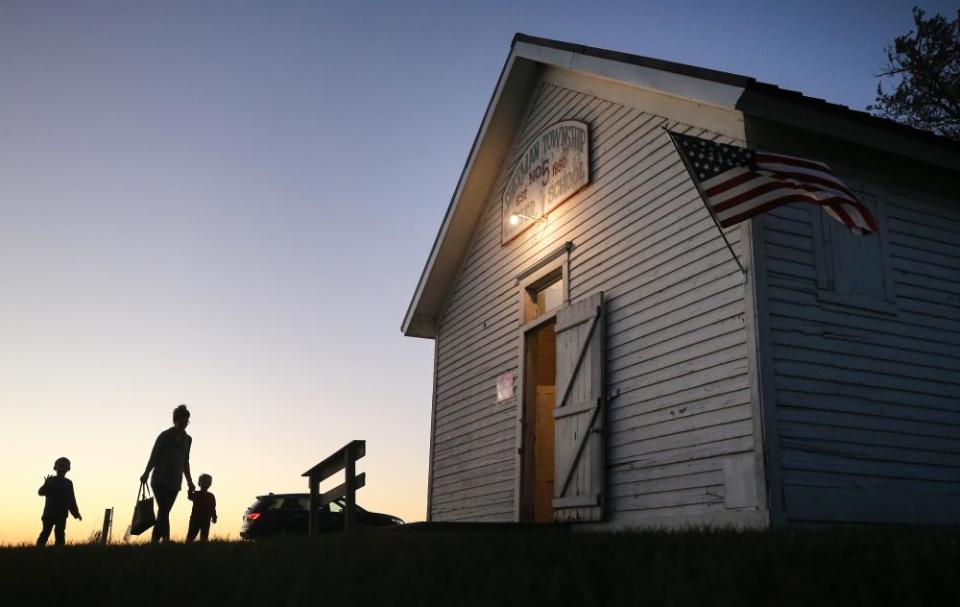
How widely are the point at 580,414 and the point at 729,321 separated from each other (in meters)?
2.56

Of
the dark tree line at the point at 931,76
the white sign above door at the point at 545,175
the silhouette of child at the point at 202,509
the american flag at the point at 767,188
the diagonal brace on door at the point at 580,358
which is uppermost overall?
the dark tree line at the point at 931,76

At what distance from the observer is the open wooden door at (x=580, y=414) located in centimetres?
948


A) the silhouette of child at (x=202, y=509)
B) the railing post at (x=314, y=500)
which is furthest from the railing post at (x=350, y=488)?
the silhouette of child at (x=202, y=509)

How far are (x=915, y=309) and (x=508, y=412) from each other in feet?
18.4

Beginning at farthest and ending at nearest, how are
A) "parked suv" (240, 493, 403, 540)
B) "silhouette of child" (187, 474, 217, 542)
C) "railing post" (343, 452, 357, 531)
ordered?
"parked suv" (240, 493, 403, 540)
"silhouette of child" (187, 474, 217, 542)
"railing post" (343, 452, 357, 531)

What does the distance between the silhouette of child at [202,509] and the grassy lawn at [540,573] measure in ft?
23.6

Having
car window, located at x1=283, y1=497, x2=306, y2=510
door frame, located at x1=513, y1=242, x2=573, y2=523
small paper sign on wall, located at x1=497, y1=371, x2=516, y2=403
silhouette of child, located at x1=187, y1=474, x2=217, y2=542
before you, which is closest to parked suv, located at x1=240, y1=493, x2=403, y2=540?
car window, located at x1=283, y1=497, x2=306, y2=510

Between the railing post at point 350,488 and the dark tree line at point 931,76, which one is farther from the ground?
the dark tree line at point 931,76

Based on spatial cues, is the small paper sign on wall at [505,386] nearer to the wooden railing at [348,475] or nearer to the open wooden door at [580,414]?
the open wooden door at [580,414]

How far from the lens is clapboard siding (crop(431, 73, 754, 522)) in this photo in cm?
801

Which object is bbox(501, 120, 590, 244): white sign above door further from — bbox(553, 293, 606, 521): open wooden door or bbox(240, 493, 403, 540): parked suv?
bbox(240, 493, 403, 540): parked suv

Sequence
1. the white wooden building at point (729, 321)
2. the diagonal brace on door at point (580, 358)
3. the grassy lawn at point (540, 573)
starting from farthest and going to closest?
the diagonal brace on door at point (580, 358), the white wooden building at point (729, 321), the grassy lawn at point (540, 573)

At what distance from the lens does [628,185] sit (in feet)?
32.6

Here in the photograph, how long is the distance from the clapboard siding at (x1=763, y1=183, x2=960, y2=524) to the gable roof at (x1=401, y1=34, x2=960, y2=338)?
882 mm
